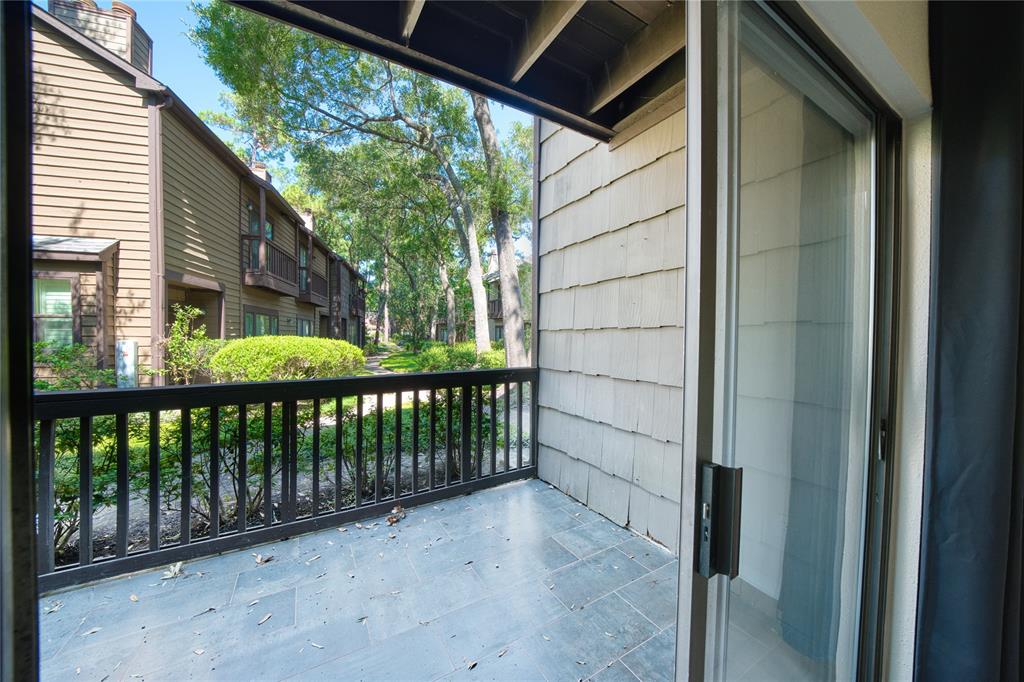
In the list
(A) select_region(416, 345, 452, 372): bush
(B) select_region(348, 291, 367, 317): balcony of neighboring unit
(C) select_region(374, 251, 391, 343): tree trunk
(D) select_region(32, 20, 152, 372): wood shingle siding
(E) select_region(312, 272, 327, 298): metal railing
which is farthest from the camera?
(C) select_region(374, 251, 391, 343): tree trunk

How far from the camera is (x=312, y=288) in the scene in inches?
450

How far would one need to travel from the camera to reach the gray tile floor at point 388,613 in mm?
1512

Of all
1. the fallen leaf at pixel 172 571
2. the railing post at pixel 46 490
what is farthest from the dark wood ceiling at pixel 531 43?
the fallen leaf at pixel 172 571

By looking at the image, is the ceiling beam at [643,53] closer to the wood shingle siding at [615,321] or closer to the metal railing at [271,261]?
the wood shingle siding at [615,321]

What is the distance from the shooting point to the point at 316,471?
2529mm

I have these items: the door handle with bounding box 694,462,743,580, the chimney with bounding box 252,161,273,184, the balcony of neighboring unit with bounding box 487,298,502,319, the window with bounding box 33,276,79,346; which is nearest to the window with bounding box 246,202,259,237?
the chimney with bounding box 252,161,273,184

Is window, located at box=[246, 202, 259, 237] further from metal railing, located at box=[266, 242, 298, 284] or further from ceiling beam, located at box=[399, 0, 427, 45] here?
ceiling beam, located at box=[399, 0, 427, 45]

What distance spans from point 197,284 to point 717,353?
7.33m

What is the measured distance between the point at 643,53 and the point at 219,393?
9.75ft

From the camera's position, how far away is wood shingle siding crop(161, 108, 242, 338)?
5.36m

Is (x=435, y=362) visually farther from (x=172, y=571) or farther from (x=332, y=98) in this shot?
(x=332, y=98)

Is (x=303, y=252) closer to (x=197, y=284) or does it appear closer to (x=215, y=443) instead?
(x=197, y=284)

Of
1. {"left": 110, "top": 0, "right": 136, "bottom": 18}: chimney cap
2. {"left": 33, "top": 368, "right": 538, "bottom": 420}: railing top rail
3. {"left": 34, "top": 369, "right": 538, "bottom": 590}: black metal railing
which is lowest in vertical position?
{"left": 34, "top": 369, "right": 538, "bottom": 590}: black metal railing

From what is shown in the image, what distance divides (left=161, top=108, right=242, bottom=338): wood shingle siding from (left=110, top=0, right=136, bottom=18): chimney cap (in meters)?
1.06
